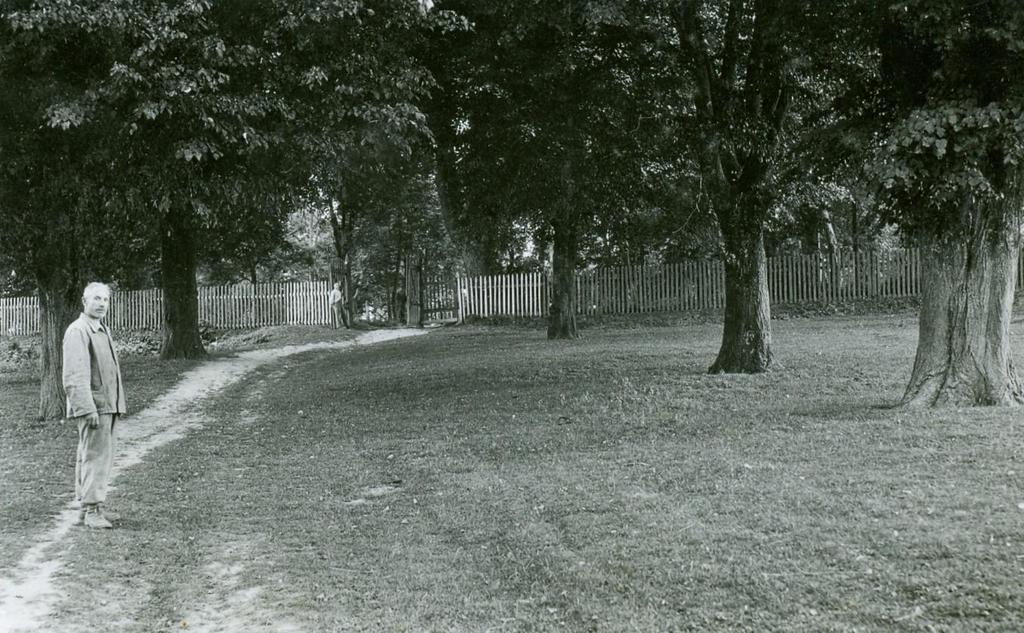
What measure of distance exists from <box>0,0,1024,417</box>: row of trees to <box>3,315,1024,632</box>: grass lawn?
7.44 ft

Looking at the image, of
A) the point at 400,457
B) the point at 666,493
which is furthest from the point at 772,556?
the point at 400,457

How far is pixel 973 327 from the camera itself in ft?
33.9

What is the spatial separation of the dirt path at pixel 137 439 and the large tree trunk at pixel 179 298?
3.27ft

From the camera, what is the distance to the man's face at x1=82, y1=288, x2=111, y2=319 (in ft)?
23.3

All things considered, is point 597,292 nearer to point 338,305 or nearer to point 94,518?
point 338,305

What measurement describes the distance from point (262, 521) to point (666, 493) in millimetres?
3295

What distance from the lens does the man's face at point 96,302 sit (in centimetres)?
710

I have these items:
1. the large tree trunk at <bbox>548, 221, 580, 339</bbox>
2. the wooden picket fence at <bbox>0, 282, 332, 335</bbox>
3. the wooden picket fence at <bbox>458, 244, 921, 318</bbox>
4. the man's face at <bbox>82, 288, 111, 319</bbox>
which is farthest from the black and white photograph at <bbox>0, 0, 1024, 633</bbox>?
the wooden picket fence at <bbox>0, 282, 332, 335</bbox>

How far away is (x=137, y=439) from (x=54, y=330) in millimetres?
2597

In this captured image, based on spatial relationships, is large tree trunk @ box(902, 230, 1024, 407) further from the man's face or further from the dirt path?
the dirt path

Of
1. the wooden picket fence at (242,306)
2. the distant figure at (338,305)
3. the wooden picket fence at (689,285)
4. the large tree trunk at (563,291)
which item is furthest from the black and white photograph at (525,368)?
the wooden picket fence at (242,306)

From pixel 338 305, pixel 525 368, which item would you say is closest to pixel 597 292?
pixel 338 305

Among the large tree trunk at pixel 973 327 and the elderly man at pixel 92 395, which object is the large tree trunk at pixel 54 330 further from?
the large tree trunk at pixel 973 327

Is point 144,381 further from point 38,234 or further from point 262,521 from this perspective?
point 262,521
